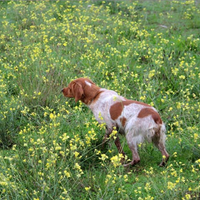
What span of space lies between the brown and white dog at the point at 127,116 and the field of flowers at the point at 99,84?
8.3 inches

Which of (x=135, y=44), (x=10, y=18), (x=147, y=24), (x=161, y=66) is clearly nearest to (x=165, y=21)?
(x=147, y=24)

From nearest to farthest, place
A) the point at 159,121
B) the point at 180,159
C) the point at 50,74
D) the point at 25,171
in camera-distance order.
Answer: the point at 25,171 → the point at 159,121 → the point at 180,159 → the point at 50,74

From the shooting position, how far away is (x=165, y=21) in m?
9.98

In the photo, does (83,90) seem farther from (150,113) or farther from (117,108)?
(150,113)

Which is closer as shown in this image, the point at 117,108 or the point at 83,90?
the point at 117,108

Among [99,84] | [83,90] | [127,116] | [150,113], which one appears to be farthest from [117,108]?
[99,84]

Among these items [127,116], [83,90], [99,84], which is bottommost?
[99,84]

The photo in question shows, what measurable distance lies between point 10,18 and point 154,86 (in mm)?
5356

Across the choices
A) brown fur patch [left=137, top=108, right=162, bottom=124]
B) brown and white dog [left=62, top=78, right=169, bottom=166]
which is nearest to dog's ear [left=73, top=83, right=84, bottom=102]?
brown and white dog [left=62, top=78, right=169, bottom=166]

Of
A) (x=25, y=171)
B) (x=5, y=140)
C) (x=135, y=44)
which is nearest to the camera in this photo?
(x=25, y=171)

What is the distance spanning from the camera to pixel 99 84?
6531mm

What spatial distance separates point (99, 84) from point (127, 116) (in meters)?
1.99

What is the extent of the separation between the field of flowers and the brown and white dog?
0.69 ft

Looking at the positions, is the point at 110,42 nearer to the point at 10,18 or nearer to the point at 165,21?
the point at 165,21
